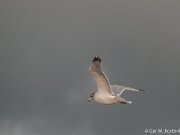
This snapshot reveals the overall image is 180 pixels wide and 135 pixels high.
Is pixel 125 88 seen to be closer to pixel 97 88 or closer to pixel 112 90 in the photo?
pixel 112 90

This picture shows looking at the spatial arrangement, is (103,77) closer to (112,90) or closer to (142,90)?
(112,90)

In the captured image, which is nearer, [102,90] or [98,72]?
[98,72]

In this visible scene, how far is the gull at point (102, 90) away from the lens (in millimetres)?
15555

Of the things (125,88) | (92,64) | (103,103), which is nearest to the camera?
(92,64)

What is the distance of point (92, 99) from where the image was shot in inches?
687

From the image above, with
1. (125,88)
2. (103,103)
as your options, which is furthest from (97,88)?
(125,88)

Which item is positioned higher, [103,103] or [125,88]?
[125,88]

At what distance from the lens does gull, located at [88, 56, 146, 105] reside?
15.6 metres

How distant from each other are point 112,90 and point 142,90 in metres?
1.53

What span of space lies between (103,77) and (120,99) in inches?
41.0

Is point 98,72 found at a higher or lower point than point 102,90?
lower

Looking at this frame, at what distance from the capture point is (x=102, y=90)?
53.5 feet

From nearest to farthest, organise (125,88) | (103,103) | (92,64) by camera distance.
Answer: (92,64) → (103,103) → (125,88)

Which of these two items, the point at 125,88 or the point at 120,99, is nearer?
the point at 120,99
